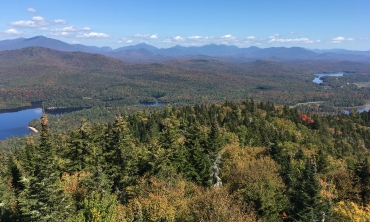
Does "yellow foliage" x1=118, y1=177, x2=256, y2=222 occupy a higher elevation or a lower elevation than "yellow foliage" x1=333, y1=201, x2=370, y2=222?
higher

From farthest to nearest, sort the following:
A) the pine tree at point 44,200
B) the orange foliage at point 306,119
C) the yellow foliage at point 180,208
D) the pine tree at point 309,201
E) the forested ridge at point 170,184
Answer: the orange foliage at point 306,119 → the pine tree at point 309,201 → the forested ridge at point 170,184 → the pine tree at point 44,200 → the yellow foliage at point 180,208

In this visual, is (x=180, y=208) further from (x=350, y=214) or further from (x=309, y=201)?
(x=350, y=214)

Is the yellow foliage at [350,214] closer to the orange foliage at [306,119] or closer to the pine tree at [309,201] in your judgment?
the pine tree at [309,201]

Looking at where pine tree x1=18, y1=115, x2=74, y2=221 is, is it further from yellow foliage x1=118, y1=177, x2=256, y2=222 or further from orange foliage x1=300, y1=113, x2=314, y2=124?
orange foliage x1=300, y1=113, x2=314, y2=124

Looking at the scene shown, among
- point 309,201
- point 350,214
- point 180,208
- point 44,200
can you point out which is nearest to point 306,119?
point 309,201

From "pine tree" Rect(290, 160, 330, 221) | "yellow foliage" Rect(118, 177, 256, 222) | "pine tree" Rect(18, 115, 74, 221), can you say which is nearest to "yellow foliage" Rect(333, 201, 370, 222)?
"pine tree" Rect(290, 160, 330, 221)

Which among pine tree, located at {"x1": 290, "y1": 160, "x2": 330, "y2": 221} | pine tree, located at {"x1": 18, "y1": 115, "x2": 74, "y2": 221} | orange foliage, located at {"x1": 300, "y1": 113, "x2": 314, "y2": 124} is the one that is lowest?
orange foliage, located at {"x1": 300, "y1": 113, "x2": 314, "y2": 124}

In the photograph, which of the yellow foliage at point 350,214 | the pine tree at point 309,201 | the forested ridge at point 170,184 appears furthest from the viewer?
the pine tree at point 309,201

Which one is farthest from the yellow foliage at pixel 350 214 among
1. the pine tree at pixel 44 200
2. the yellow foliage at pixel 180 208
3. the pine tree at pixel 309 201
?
the pine tree at pixel 44 200

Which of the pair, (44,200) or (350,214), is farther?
(350,214)

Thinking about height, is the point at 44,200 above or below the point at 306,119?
above

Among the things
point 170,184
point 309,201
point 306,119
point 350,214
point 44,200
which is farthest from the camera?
point 306,119
